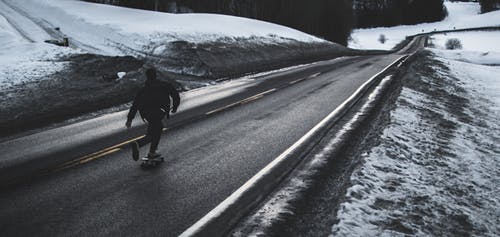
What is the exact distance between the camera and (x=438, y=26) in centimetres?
12875

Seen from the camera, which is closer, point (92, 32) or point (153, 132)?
point (153, 132)

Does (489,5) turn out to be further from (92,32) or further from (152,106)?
(152,106)

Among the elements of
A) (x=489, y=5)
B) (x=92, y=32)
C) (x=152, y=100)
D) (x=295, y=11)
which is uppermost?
(x=489, y=5)

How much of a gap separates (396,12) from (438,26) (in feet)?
45.5

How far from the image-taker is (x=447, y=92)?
15.9m

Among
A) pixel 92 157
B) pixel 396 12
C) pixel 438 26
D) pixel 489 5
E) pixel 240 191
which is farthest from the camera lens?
pixel 396 12

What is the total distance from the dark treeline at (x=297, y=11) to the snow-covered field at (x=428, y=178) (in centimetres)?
5281

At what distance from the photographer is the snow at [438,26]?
99.9 m

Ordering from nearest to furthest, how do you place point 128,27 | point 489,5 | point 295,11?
point 128,27 < point 295,11 < point 489,5

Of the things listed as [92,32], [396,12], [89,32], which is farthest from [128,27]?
A: [396,12]

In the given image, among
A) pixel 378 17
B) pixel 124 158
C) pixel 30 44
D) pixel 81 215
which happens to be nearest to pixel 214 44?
pixel 30 44

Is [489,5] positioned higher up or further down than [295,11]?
higher up

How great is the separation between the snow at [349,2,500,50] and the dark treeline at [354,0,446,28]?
3.65 m

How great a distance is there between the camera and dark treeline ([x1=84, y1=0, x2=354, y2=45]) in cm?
6328
